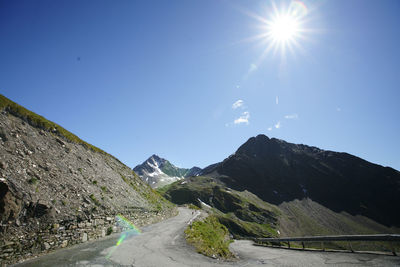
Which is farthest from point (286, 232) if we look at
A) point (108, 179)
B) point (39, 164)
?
point (39, 164)

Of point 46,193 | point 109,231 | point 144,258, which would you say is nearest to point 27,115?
point 46,193

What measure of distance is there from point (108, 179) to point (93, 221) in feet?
29.7

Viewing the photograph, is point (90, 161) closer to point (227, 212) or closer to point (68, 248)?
point (68, 248)

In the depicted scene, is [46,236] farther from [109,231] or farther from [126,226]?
[126,226]

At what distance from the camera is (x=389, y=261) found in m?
8.63

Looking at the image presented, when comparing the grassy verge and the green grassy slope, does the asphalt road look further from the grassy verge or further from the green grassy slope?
the green grassy slope

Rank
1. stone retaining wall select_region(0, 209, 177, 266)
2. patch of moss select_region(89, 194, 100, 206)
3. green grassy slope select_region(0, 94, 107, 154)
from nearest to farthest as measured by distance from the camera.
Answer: stone retaining wall select_region(0, 209, 177, 266), patch of moss select_region(89, 194, 100, 206), green grassy slope select_region(0, 94, 107, 154)

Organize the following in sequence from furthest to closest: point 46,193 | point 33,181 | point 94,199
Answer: point 94,199
point 46,193
point 33,181

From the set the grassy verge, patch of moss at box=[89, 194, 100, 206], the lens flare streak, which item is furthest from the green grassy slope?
the grassy verge

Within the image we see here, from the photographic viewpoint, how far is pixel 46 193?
12.5 metres

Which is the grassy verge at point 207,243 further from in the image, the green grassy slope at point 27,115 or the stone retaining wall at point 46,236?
the green grassy slope at point 27,115

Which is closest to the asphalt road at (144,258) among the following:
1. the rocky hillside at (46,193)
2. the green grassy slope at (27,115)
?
the rocky hillside at (46,193)

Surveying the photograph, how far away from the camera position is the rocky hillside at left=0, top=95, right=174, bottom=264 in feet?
32.2

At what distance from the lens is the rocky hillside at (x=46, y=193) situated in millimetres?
9820
